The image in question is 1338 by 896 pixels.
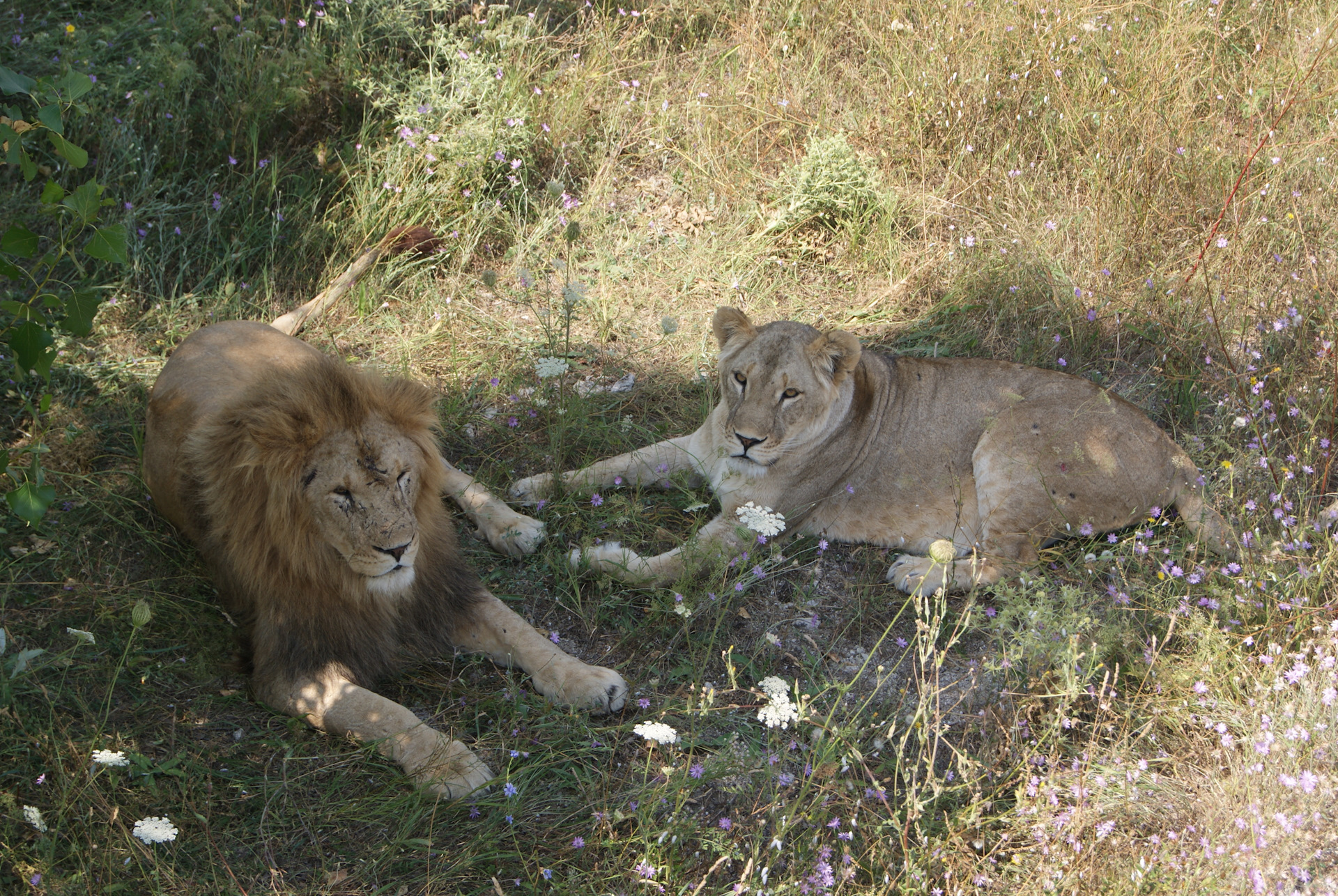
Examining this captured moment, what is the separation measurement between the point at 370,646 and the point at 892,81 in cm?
437

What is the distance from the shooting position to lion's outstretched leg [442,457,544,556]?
13.0ft

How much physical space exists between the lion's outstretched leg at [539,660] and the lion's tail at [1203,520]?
201 centimetres

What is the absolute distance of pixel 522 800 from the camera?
113 inches

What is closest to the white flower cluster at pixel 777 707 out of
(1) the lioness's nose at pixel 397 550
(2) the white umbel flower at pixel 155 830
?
(1) the lioness's nose at pixel 397 550

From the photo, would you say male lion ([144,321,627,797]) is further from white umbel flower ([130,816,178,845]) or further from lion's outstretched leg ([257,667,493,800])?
white umbel flower ([130,816,178,845])

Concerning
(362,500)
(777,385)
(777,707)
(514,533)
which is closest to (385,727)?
(362,500)

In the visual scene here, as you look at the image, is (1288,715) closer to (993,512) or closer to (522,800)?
(993,512)

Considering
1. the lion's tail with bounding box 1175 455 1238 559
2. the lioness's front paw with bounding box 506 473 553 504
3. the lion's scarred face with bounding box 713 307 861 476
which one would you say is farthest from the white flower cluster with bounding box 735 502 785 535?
the lion's tail with bounding box 1175 455 1238 559

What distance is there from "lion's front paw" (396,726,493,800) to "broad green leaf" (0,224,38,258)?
161 cm

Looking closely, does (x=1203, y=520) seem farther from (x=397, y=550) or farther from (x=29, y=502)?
(x=29, y=502)

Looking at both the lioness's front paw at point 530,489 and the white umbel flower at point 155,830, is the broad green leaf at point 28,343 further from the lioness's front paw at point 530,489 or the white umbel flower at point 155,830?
the lioness's front paw at point 530,489

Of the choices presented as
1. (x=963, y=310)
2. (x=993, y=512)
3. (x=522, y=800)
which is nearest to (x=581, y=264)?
(x=963, y=310)

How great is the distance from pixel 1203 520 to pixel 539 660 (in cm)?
222

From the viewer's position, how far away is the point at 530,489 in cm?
422
